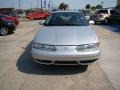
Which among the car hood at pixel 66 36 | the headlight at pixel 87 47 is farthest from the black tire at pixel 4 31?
the headlight at pixel 87 47

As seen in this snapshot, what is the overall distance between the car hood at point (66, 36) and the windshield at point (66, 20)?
63 centimetres

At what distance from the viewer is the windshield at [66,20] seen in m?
8.25

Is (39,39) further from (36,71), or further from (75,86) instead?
(75,86)

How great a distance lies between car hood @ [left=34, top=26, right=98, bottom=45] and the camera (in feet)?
21.4

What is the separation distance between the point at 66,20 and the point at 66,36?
5.69 feet

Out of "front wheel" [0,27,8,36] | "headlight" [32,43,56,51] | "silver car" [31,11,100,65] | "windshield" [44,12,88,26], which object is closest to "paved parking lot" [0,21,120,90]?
"silver car" [31,11,100,65]

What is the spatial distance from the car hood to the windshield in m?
0.63

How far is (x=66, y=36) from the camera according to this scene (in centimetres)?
680

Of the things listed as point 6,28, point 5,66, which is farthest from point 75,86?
point 6,28

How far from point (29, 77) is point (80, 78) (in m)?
1.25

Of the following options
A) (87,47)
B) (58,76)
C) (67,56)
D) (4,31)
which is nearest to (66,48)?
(67,56)

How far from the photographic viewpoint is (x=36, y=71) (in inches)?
268

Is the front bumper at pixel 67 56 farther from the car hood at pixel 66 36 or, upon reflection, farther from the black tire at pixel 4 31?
the black tire at pixel 4 31

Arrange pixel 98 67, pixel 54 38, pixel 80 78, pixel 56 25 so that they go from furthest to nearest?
pixel 56 25 < pixel 98 67 < pixel 54 38 < pixel 80 78
